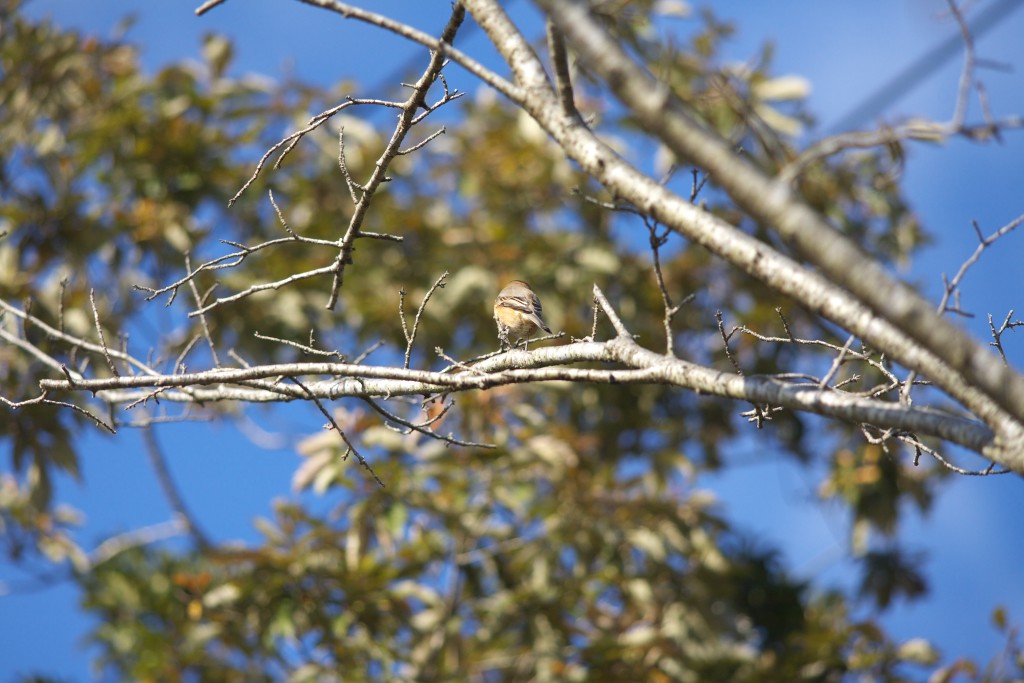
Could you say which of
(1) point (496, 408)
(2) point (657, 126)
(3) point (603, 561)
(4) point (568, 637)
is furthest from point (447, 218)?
(2) point (657, 126)

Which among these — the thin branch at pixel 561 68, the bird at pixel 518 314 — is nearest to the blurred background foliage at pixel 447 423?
the bird at pixel 518 314

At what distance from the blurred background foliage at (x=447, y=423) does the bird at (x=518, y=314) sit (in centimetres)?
74

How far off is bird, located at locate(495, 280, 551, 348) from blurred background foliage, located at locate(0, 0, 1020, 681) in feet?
2.42

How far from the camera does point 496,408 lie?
5973 mm

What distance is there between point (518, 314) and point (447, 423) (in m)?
1.24

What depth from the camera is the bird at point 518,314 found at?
4457 mm

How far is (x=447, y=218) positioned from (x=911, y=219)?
3779 mm

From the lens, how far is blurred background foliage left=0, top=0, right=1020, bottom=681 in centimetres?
542

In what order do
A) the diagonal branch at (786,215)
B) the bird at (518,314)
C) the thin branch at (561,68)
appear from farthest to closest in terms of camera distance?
the bird at (518,314) → the thin branch at (561,68) → the diagonal branch at (786,215)

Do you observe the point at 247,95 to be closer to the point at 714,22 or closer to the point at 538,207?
the point at 538,207

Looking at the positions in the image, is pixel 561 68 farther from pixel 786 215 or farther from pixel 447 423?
pixel 447 423

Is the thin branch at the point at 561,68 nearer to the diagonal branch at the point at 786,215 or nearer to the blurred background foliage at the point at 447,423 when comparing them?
the diagonal branch at the point at 786,215

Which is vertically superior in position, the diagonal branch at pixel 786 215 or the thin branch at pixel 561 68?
the thin branch at pixel 561 68

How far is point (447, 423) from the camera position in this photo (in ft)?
18.0
